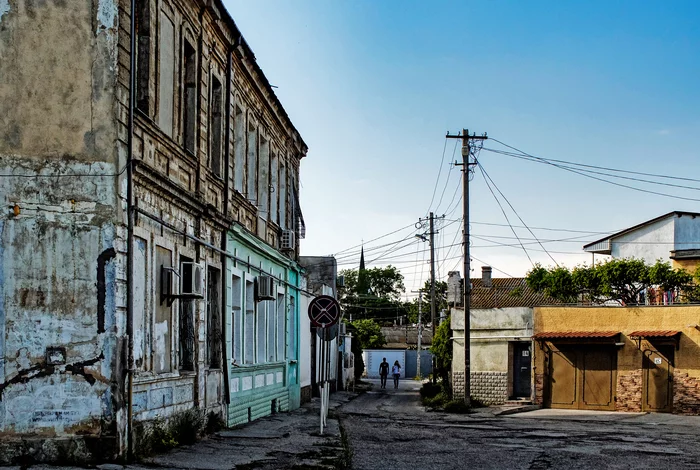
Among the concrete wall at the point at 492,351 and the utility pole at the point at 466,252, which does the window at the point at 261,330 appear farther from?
the concrete wall at the point at 492,351

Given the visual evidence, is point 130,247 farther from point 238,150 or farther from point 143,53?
point 238,150

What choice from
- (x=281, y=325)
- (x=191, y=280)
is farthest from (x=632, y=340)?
(x=191, y=280)

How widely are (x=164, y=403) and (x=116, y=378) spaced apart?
2.41 m

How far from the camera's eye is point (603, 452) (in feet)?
48.2

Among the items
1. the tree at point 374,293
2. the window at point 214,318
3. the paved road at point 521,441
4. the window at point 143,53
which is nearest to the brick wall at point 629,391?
the paved road at point 521,441

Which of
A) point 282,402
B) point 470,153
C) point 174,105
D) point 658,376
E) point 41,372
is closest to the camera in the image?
point 41,372

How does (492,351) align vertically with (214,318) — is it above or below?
below

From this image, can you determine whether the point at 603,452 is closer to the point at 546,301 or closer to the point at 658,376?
the point at 658,376

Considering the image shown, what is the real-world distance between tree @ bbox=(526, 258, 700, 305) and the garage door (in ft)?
13.0

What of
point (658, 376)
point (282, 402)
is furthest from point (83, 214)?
point (658, 376)

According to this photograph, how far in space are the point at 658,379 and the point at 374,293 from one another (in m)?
78.2

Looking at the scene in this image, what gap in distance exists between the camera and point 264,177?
71.2 ft

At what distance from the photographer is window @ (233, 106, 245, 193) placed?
18345 millimetres

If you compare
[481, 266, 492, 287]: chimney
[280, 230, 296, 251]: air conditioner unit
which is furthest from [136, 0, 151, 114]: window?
[481, 266, 492, 287]: chimney
